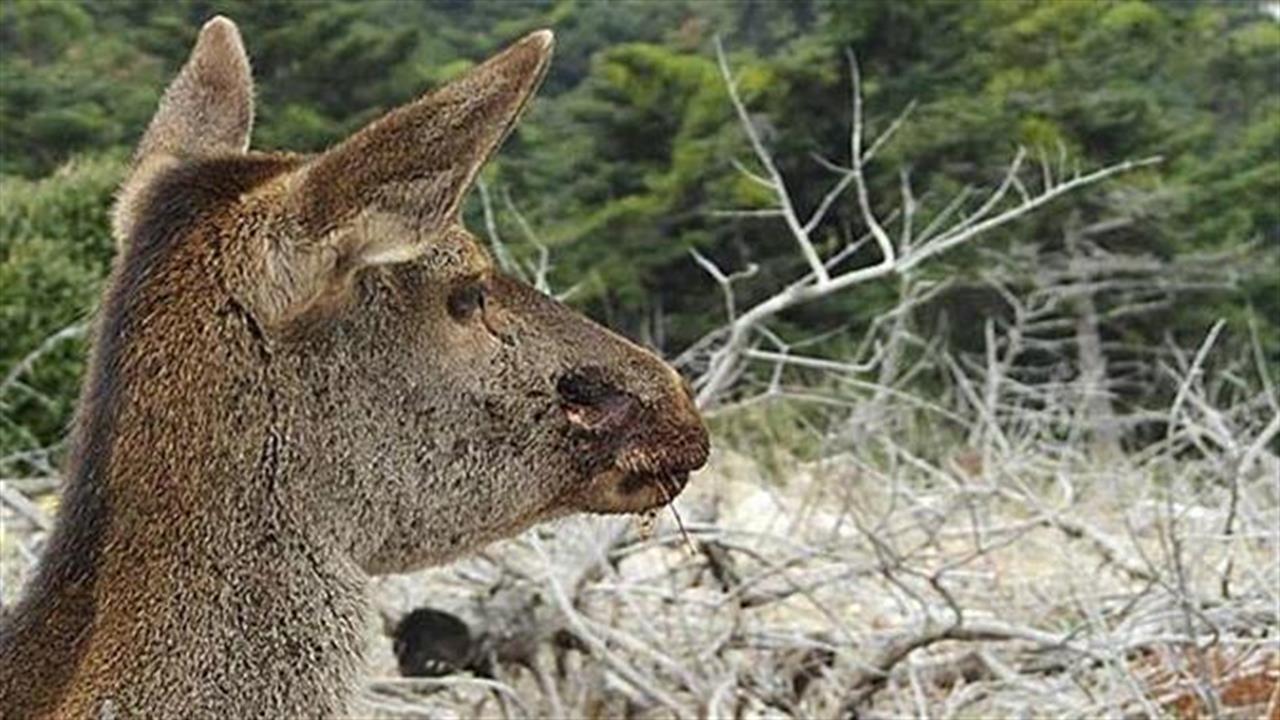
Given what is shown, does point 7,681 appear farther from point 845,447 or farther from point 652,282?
point 652,282

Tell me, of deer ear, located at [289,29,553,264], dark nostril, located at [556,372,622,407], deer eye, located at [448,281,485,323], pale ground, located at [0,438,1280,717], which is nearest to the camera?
deer ear, located at [289,29,553,264]

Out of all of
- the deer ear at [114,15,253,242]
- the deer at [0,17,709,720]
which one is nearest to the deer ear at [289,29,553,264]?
the deer at [0,17,709,720]

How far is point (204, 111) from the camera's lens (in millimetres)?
3238

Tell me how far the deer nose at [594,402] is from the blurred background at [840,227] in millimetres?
2692

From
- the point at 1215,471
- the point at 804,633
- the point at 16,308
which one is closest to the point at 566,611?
the point at 804,633

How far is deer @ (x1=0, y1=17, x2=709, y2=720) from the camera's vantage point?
2496mm

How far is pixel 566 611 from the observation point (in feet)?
17.1

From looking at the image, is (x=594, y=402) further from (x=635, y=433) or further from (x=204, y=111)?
(x=204, y=111)

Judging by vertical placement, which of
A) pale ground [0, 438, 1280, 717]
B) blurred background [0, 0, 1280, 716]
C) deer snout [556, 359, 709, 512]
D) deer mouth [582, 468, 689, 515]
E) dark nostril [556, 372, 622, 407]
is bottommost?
blurred background [0, 0, 1280, 716]

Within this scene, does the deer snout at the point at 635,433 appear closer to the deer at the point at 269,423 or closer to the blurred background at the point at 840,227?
the deer at the point at 269,423

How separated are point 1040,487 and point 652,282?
30.6 ft

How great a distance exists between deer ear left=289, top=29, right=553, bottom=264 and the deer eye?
0.42 meters

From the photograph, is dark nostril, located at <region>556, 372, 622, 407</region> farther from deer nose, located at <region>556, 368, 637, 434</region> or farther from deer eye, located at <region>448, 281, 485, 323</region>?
deer eye, located at <region>448, 281, 485, 323</region>

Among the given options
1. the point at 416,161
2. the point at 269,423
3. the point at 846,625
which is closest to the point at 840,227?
the point at 846,625
